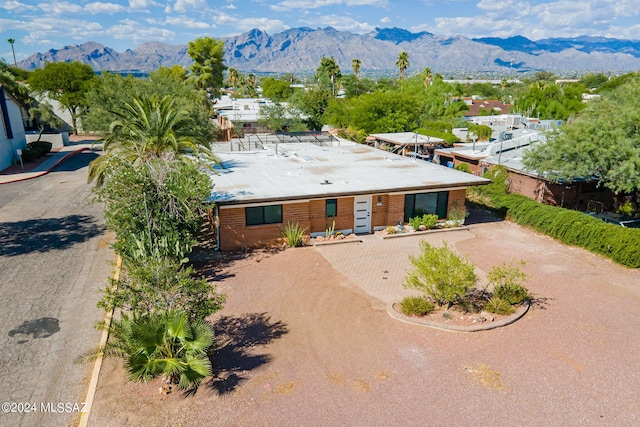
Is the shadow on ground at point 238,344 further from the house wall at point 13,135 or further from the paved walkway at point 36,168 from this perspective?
the house wall at point 13,135

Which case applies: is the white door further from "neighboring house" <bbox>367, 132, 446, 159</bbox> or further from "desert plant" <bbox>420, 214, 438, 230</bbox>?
"neighboring house" <bbox>367, 132, 446, 159</bbox>

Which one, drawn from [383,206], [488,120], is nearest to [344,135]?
[488,120]

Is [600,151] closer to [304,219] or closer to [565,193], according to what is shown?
[565,193]

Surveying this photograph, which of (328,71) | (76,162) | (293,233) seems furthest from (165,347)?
(328,71)

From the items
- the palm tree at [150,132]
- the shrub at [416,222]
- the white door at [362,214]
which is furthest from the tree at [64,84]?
the shrub at [416,222]

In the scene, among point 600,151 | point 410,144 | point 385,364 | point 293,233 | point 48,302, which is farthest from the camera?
point 410,144

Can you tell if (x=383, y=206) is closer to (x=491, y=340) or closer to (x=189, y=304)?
(x=491, y=340)
